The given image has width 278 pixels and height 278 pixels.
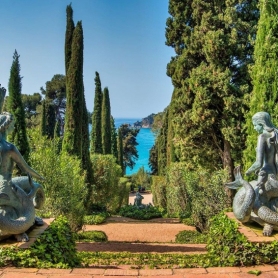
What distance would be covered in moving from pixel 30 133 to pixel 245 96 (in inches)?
306

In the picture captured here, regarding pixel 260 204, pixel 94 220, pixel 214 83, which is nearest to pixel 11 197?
pixel 260 204

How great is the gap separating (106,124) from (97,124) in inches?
91.5

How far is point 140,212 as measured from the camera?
18453mm

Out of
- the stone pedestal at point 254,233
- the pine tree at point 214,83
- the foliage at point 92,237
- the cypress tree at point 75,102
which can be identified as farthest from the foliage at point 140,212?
the stone pedestal at point 254,233

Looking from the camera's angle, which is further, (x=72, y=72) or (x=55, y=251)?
(x=72, y=72)

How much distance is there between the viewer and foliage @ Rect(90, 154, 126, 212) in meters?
18.1

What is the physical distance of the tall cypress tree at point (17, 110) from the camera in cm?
1026

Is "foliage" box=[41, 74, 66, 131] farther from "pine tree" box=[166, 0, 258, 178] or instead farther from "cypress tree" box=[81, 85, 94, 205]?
"pine tree" box=[166, 0, 258, 178]

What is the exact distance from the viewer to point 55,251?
4.47m

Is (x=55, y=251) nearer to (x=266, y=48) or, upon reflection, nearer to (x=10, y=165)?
(x=10, y=165)

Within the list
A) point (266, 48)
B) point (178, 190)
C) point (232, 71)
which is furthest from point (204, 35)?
point (178, 190)

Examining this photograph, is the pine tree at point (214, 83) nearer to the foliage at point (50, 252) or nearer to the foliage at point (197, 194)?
the foliage at point (197, 194)

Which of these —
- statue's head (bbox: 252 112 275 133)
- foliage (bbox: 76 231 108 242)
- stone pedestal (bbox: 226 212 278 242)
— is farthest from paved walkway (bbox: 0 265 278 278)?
foliage (bbox: 76 231 108 242)

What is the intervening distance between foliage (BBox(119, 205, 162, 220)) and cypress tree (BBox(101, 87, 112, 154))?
6.98 metres
